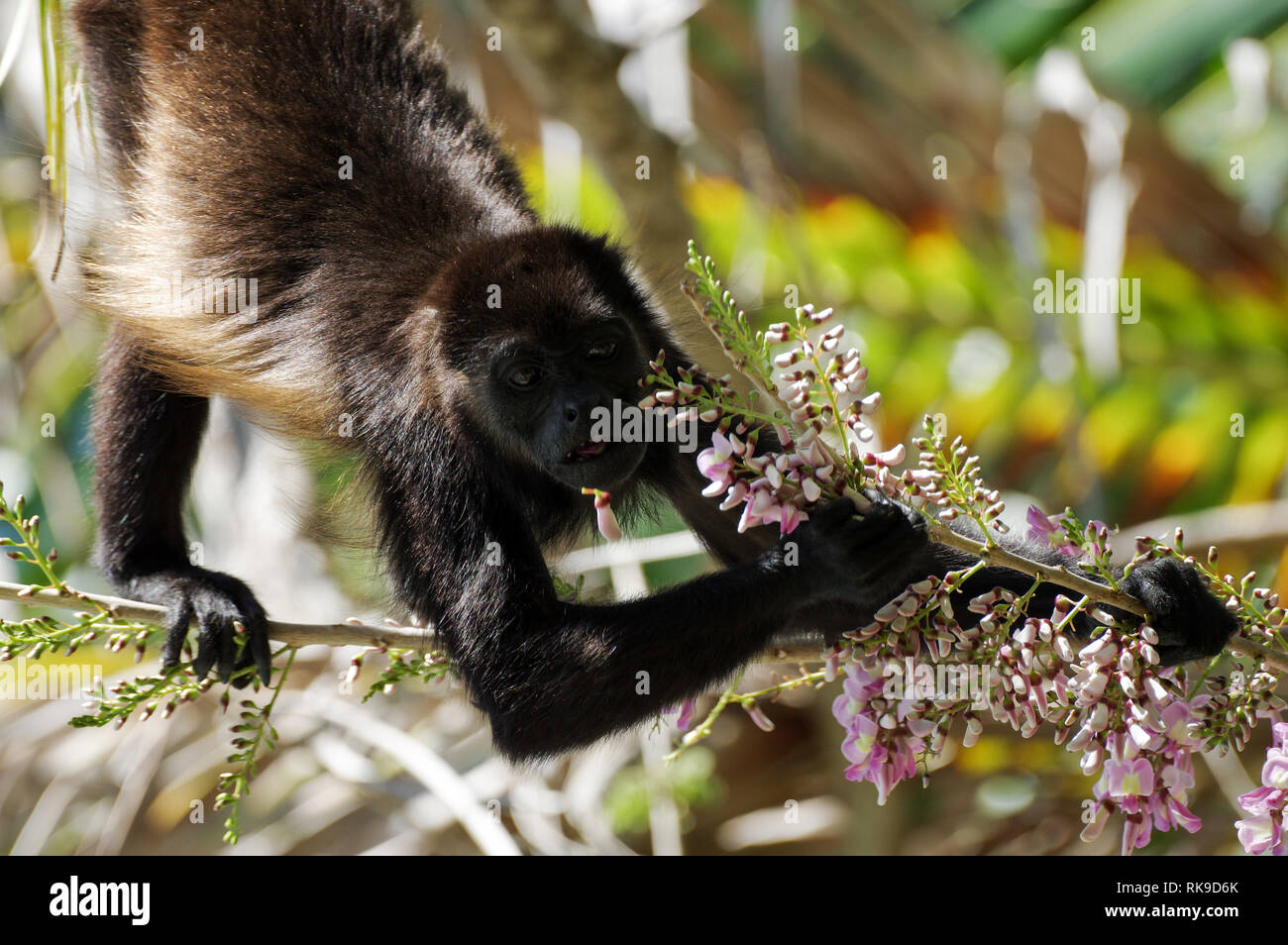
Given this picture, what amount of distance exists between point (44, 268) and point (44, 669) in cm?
211

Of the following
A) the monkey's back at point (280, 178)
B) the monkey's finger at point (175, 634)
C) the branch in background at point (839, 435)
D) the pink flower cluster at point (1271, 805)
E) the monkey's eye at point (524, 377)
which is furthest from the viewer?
the monkey's back at point (280, 178)

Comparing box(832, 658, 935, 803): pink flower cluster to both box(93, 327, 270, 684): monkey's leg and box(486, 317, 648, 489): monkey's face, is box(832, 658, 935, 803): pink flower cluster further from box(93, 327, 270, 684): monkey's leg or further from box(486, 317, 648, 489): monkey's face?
box(93, 327, 270, 684): monkey's leg

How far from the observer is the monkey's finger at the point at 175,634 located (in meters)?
5.03

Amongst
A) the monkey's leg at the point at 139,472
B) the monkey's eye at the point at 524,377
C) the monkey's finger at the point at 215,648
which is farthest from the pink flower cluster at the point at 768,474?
the monkey's leg at the point at 139,472

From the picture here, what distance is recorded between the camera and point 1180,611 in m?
3.49

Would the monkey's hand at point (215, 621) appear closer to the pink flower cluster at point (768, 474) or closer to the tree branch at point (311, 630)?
the tree branch at point (311, 630)

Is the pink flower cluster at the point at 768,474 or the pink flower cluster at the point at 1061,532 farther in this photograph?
the pink flower cluster at the point at 1061,532

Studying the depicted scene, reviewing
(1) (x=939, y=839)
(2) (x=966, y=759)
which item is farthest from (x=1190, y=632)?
(1) (x=939, y=839)

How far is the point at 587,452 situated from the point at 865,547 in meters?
1.28

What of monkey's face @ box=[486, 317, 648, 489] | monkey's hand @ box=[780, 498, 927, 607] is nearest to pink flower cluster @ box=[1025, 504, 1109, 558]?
monkey's hand @ box=[780, 498, 927, 607]

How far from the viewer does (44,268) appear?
6.71 metres

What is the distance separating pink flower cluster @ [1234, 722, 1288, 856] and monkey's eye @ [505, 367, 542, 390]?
2720 mm

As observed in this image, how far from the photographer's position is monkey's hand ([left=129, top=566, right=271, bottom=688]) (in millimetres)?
4902
